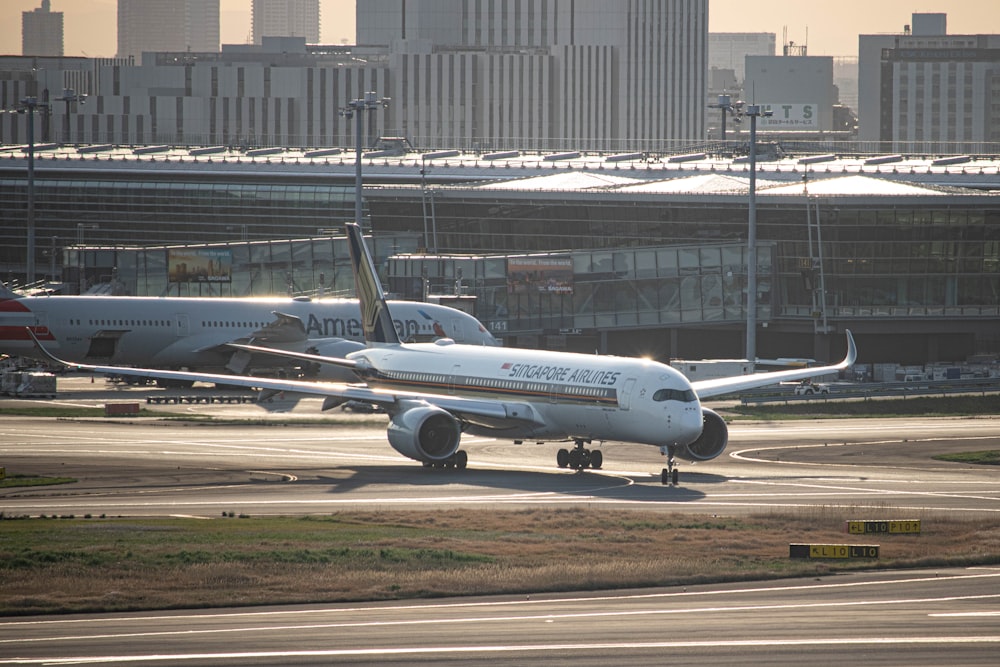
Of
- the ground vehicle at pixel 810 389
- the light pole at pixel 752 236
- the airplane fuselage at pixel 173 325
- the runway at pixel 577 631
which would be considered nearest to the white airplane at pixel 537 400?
the runway at pixel 577 631

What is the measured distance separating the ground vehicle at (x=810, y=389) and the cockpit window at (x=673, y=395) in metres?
35.3

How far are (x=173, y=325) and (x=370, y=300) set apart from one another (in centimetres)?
3049

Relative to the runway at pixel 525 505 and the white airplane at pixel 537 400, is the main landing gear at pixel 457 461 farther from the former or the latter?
the runway at pixel 525 505

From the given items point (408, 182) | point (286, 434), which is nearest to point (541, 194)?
point (408, 182)

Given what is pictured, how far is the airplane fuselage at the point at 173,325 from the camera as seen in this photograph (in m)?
93.6

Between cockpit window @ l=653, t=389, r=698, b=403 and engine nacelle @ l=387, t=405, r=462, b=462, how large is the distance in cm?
893

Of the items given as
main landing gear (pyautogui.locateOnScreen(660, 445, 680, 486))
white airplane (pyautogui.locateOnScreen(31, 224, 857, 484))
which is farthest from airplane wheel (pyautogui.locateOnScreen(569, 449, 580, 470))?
main landing gear (pyautogui.locateOnScreen(660, 445, 680, 486))

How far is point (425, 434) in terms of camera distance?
58500 mm

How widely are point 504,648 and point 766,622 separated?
5955 millimetres

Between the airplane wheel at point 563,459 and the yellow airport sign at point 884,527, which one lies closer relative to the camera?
the yellow airport sign at point 884,527

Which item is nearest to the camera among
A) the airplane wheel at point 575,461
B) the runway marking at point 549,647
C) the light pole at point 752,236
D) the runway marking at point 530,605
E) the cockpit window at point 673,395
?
the runway marking at point 549,647

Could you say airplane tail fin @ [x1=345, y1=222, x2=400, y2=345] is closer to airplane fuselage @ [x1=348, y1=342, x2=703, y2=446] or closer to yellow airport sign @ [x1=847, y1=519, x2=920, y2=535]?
airplane fuselage @ [x1=348, y1=342, x2=703, y2=446]

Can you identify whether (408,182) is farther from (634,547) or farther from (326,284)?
(634,547)

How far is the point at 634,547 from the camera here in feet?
134
